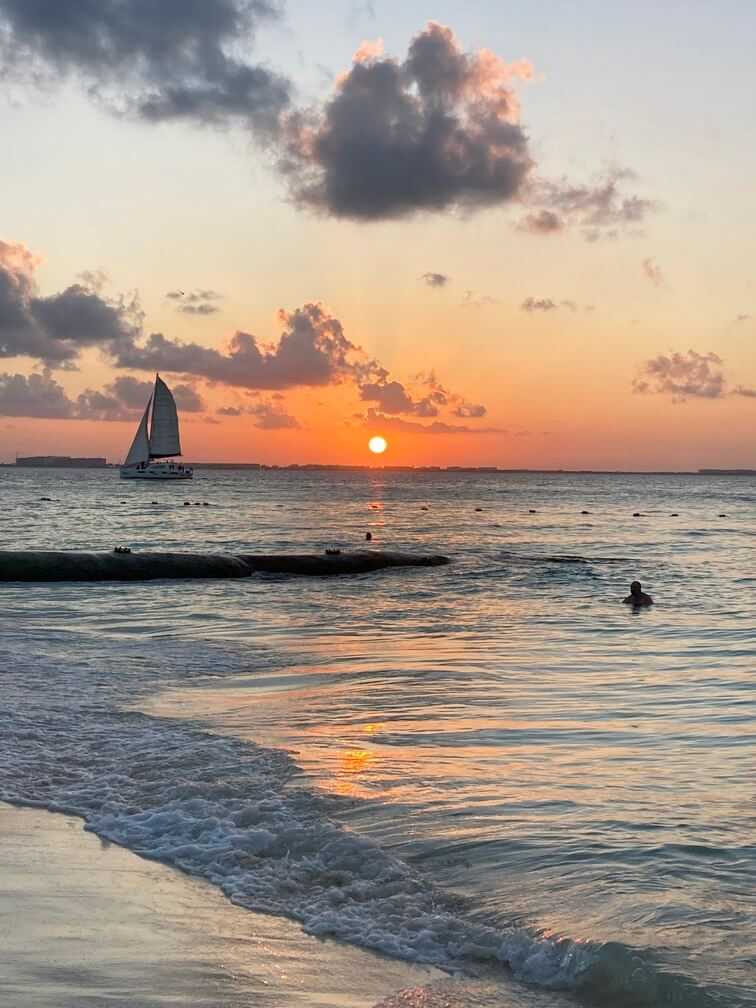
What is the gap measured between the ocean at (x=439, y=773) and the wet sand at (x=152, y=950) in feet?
0.78

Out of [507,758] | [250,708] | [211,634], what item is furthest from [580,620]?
[507,758]

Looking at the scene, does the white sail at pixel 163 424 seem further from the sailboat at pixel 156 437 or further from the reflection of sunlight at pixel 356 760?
the reflection of sunlight at pixel 356 760

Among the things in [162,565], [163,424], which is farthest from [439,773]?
[163,424]

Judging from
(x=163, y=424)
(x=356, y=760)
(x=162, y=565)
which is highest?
(x=163, y=424)

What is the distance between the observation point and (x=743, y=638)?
18.8 metres

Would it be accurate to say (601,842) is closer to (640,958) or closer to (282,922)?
(640,958)

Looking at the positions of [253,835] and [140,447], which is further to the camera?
[140,447]

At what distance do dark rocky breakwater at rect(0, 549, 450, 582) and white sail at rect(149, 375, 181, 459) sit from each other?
4596 inches

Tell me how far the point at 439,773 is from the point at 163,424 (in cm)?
14167

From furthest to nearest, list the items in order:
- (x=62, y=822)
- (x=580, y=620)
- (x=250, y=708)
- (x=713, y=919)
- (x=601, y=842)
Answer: (x=580, y=620) < (x=250, y=708) < (x=62, y=822) < (x=601, y=842) < (x=713, y=919)

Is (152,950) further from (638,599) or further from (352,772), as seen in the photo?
(638,599)

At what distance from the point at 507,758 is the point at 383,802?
177 centimetres

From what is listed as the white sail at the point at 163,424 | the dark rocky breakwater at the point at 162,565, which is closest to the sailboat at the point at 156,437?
the white sail at the point at 163,424

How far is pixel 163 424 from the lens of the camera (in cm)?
14612
